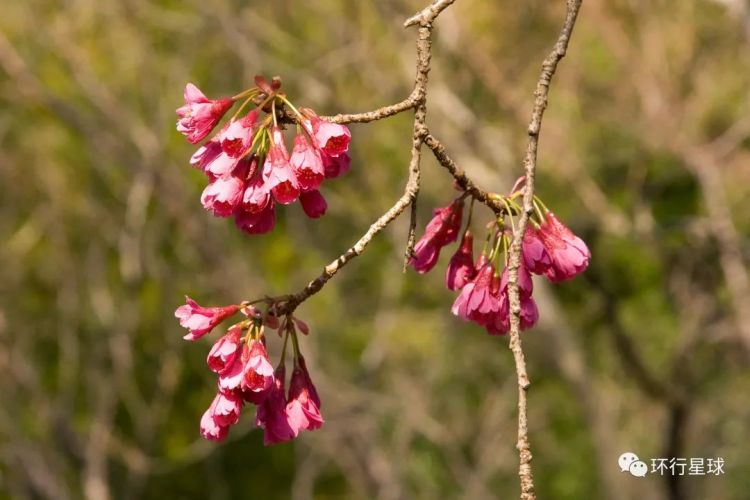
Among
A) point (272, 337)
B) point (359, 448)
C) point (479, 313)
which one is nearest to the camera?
point (479, 313)

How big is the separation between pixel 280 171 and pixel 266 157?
43mm

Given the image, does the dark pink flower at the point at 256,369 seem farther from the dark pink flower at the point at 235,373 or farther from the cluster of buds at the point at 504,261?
the cluster of buds at the point at 504,261

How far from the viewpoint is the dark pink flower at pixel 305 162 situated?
134cm

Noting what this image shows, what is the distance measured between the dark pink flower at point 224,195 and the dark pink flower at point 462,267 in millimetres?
421

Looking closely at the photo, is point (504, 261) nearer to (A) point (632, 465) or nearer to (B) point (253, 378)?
(B) point (253, 378)

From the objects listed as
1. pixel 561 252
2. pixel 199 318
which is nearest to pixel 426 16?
pixel 561 252

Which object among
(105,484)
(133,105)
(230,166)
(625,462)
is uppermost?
(133,105)

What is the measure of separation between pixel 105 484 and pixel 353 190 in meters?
3.64

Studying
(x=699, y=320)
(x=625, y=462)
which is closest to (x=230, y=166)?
(x=625, y=462)

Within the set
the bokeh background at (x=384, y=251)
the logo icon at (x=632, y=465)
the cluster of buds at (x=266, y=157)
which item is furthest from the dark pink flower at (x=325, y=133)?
the bokeh background at (x=384, y=251)

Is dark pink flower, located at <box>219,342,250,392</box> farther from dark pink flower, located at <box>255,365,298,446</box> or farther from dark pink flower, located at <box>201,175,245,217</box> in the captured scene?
dark pink flower, located at <box>201,175,245,217</box>

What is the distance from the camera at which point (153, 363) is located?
10.5m

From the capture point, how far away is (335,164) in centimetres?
142

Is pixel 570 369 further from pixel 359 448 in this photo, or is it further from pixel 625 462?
pixel 625 462
